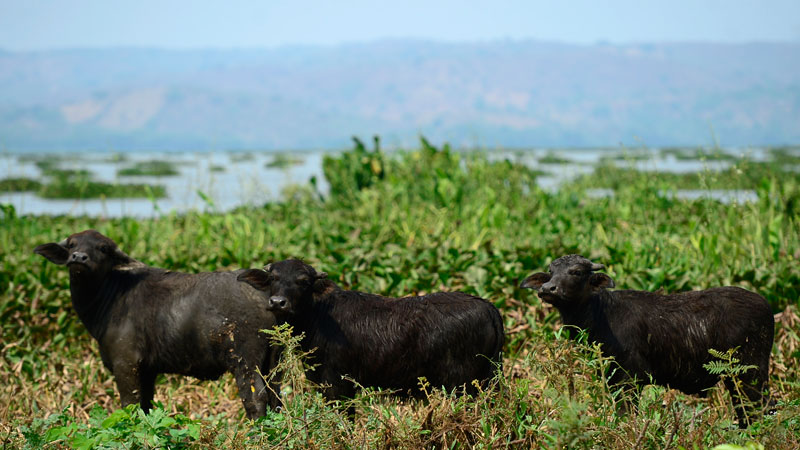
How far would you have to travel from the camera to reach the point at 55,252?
5.49 metres

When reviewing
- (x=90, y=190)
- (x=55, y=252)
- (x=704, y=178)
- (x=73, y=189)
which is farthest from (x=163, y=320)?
(x=73, y=189)

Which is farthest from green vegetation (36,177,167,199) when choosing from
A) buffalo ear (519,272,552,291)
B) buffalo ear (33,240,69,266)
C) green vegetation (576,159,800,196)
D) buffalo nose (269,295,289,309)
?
buffalo ear (519,272,552,291)

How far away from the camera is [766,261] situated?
7.22 metres

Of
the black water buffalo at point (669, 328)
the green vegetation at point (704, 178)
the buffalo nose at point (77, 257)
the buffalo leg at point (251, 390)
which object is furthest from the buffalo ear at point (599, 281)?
the buffalo nose at point (77, 257)

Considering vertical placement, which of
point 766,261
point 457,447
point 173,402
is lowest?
point 173,402

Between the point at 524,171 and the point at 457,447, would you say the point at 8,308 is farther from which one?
the point at 524,171

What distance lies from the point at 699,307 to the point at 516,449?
160 cm

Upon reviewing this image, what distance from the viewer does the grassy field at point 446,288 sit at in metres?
4.25

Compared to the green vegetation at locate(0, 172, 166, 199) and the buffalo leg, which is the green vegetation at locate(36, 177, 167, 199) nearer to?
the green vegetation at locate(0, 172, 166, 199)

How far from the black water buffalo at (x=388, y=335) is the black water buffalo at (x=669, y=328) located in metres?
0.47

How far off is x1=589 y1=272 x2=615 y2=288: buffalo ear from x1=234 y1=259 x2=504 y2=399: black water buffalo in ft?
2.00

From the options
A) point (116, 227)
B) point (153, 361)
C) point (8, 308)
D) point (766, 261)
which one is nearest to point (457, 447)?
point (153, 361)

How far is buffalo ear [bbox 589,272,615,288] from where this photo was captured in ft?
15.8

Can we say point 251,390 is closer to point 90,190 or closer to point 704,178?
point 704,178
